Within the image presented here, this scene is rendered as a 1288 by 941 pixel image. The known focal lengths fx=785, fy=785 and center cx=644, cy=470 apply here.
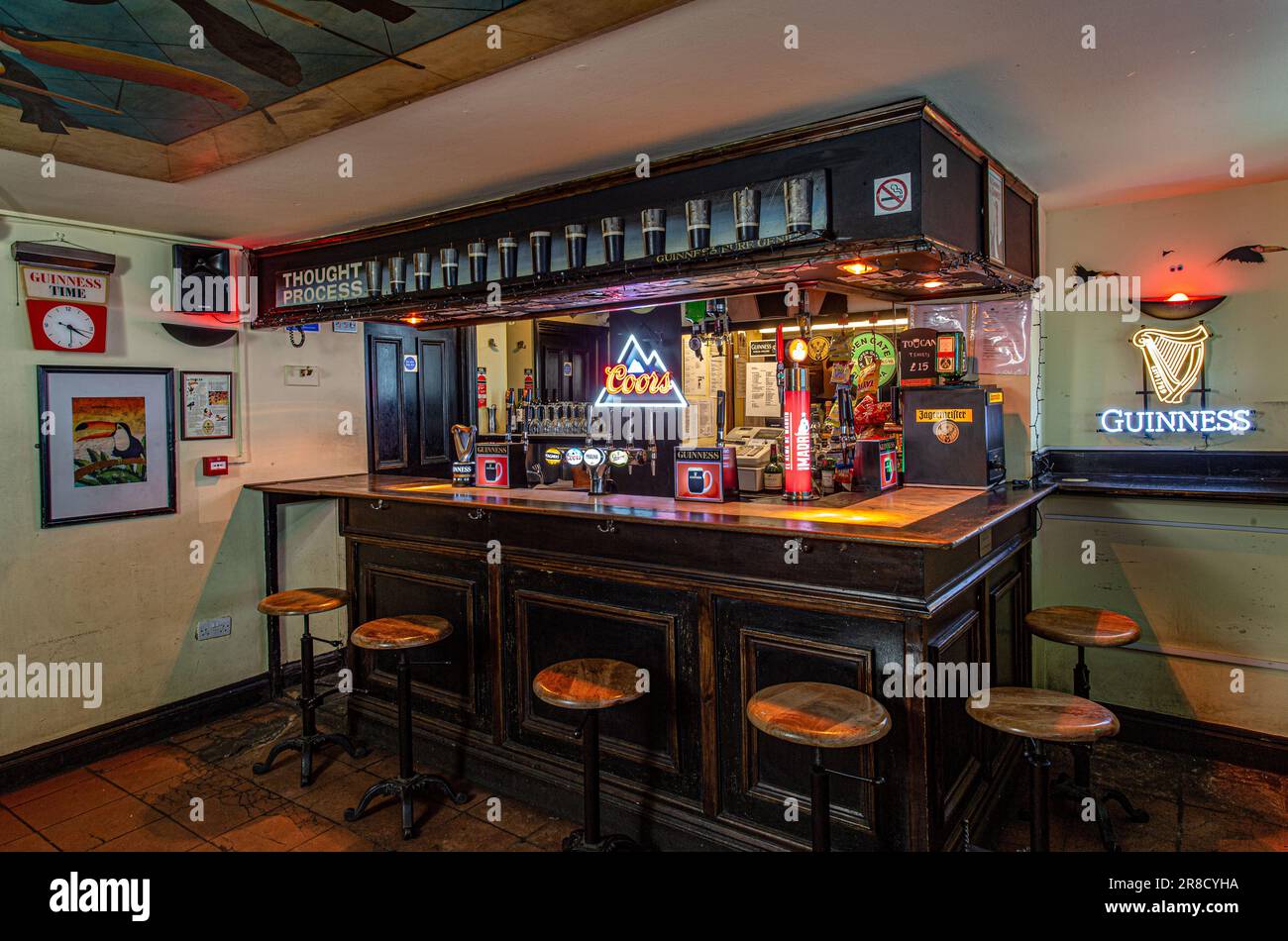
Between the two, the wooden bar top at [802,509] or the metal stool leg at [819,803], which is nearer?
the metal stool leg at [819,803]

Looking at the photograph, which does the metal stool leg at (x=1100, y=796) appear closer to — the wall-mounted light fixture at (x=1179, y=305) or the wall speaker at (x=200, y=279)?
the wall-mounted light fixture at (x=1179, y=305)

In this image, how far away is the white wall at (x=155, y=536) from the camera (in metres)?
3.97

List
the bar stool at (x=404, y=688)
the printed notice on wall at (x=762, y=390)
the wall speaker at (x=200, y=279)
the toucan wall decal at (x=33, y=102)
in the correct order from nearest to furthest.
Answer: the toucan wall decal at (x=33, y=102), the bar stool at (x=404, y=688), the wall speaker at (x=200, y=279), the printed notice on wall at (x=762, y=390)

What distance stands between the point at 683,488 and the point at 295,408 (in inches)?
119

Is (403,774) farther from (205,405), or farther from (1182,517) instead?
(1182,517)

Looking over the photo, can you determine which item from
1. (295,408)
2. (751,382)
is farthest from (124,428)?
(751,382)

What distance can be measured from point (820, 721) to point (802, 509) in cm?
107

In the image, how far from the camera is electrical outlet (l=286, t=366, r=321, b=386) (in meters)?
5.18

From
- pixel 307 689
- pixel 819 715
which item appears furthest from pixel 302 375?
pixel 819 715

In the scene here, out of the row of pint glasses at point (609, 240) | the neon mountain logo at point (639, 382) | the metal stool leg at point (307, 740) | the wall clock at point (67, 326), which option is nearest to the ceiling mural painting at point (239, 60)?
the row of pint glasses at point (609, 240)

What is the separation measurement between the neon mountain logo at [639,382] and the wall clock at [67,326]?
4.52m

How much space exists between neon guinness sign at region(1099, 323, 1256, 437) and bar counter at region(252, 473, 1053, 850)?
119cm

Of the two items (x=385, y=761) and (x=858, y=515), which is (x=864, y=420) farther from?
(x=385, y=761)

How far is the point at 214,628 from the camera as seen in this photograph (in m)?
4.78
